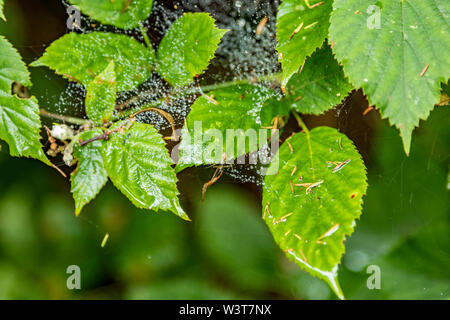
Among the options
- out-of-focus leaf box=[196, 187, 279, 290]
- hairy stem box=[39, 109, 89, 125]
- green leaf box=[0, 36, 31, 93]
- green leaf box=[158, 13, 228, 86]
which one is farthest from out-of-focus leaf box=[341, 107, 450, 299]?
green leaf box=[0, 36, 31, 93]

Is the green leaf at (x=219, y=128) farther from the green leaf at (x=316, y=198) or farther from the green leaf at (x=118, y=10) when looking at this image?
the green leaf at (x=118, y=10)

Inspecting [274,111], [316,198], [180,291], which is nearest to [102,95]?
[274,111]

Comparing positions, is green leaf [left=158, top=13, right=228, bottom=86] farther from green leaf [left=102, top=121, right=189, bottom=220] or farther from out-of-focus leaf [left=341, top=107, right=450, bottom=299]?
out-of-focus leaf [left=341, top=107, right=450, bottom=299]

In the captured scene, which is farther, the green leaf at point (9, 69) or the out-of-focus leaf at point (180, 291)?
the out-of-focus leaf at point (180, 291)

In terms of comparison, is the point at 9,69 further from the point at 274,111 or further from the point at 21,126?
the point at 274,111

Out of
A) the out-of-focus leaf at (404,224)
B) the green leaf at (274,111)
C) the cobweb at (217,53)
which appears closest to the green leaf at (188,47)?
the cobweb at (217,53)

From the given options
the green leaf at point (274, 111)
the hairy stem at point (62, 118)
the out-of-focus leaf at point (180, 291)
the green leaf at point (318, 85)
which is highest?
the green leaf at point (318, 85)
